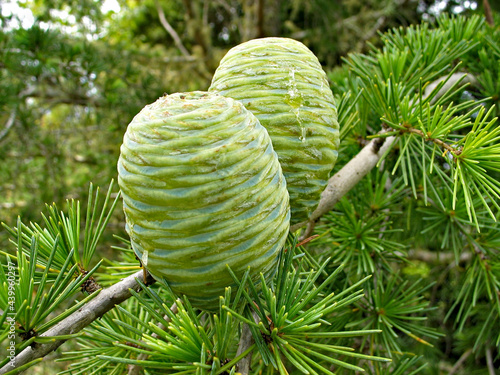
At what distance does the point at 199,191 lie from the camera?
18.3 inches

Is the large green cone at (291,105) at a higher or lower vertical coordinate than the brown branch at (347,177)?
higher

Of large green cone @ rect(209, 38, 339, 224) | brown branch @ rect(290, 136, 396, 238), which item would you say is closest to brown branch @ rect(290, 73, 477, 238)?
brown branch @ rect(290, 136, 396, 238)

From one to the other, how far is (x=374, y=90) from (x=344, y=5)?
286 cm

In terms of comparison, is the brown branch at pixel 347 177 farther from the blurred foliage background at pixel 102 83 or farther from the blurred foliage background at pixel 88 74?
the blurred foliage background at pixel 88 74

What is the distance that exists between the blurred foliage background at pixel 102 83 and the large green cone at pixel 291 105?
32 centimetres

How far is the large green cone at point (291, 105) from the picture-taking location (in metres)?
0.61

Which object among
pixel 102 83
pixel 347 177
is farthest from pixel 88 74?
pixel 347 177

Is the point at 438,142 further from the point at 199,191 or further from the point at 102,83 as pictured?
the point at 102,83

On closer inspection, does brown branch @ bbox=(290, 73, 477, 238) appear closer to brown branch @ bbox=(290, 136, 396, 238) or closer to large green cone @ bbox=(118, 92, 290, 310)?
brown branch @ bbox=(290, 136, 396, 238)

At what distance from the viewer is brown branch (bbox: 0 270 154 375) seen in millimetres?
464

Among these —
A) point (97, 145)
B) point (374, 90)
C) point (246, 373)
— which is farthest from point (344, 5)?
point (246, 373)

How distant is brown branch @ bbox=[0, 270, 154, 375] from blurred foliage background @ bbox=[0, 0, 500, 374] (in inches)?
20.2

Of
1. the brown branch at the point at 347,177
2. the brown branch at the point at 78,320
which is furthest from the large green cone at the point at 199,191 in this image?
the brown branch at the point at 347,177

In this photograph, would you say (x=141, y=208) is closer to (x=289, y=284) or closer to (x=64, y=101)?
(x=289, y=284)
